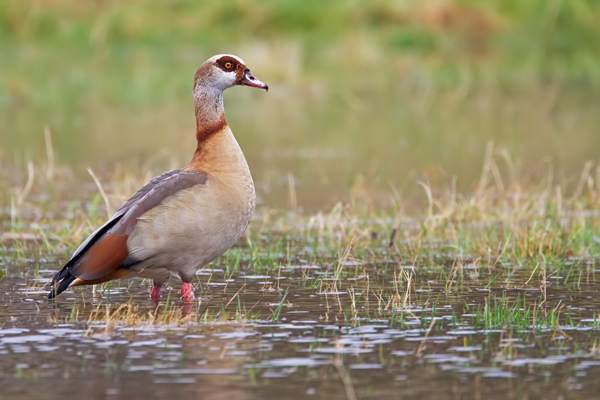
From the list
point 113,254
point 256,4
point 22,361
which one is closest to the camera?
point 22,361

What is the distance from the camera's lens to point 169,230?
6.73 meters

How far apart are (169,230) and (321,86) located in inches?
604

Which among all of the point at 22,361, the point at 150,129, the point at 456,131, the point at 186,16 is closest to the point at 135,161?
the point at 150,129

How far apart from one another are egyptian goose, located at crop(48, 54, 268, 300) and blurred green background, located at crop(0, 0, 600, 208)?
3583 millimetres

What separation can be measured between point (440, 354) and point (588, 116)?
14.1 m

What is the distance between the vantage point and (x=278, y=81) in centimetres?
2198

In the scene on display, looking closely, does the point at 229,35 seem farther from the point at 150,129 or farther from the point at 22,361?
the point at 22,361

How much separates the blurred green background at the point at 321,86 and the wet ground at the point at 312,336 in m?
3.05

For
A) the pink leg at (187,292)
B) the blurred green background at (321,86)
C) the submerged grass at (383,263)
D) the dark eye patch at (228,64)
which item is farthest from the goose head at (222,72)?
the blurred green background at (321,86)

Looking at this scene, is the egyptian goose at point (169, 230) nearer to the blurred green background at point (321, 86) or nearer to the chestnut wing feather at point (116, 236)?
the chestnut wing feather at point (116, 236)

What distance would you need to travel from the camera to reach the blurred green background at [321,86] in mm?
14055

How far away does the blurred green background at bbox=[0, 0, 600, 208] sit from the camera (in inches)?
553

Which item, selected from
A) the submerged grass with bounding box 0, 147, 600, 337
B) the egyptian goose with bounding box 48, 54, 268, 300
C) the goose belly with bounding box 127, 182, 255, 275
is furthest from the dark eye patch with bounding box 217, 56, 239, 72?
the submerged grass with bounding box 0, 147, 600, 337

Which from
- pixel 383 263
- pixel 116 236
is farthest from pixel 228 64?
pixel 383 263
